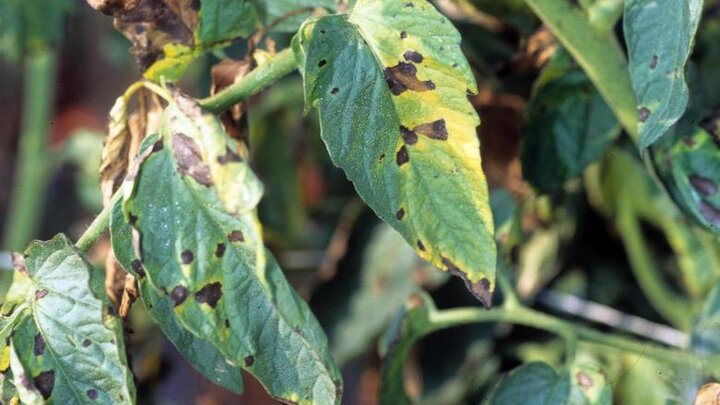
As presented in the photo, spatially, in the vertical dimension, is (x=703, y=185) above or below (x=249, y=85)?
below

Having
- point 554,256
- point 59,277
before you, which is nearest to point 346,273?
point 554,256

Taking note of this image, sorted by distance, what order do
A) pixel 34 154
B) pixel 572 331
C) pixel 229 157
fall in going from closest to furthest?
pixel 229 157 → pixel 572 331 → pixel 34 154

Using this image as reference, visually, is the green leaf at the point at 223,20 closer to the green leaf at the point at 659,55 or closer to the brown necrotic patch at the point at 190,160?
the brown necrotic patch at the point at 190,160

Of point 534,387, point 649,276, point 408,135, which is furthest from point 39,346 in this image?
point 649,276

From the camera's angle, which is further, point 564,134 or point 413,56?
point 564,134

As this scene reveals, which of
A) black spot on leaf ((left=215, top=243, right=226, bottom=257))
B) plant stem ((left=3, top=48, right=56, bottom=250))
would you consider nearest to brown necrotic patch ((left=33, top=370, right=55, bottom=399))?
black spot on leaf ((left=215, top=243, right=226, bottom=257))

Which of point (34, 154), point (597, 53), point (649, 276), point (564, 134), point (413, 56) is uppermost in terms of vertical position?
point (413, 56)

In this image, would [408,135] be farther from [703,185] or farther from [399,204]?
[703,185]

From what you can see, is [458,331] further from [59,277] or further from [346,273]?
[59,277]
